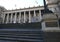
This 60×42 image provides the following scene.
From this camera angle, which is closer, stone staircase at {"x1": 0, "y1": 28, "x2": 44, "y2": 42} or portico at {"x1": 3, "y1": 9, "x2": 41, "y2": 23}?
stone staircase at {"x1": 0, "y1": 28, "x2": 44, "y2": 42}

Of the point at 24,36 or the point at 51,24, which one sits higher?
the point at 51,24

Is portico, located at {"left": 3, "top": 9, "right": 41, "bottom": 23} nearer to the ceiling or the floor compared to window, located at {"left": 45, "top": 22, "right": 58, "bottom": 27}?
nearer to the ceiling

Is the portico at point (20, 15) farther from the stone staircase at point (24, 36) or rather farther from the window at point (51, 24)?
the window at point (51, 24)

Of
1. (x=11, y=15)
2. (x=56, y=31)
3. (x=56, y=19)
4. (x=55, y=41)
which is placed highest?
(x=11, y=15)

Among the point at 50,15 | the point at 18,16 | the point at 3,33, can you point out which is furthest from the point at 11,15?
the point at 50,15

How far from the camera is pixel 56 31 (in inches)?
179

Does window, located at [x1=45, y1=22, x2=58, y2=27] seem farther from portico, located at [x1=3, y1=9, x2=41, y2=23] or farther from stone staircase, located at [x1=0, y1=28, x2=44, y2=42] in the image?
portico, located at [x1=3, y1=9, x2=41, y2=23]

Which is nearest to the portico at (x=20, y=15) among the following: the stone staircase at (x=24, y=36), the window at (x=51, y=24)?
the stone staircase at (x=24, y=36)

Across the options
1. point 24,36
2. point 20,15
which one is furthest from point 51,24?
point 20,15

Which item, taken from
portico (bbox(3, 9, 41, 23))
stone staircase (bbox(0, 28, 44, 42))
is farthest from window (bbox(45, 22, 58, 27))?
portico (bbox(3, 9, 41, 23))

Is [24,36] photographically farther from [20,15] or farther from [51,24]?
[20,15]

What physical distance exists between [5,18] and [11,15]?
2457 millimetres

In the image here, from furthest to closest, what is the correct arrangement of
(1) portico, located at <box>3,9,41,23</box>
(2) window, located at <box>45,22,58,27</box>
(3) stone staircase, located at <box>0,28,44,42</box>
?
(1) portico, located at <box>3,9,41,23</box>
(3) stone staircase, located at <box>0,28,44,42</box>
(2) window, located at <box>45,22,58,27</box>

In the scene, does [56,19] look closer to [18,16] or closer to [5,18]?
[18,16]
